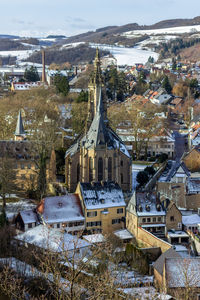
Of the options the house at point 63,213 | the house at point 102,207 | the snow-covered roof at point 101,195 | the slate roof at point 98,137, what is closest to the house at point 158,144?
the slate roof at point 98,137

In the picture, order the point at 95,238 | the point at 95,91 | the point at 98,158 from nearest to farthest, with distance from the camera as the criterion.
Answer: the point at 95,238, the point at 98,158, the point at 95,91

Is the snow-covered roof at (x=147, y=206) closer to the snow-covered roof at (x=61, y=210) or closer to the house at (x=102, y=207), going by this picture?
the house at (x=102, y=207)

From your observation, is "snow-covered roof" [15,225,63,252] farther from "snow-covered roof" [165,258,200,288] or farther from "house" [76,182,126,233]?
"snow-covered roof" [165,258,200,288]

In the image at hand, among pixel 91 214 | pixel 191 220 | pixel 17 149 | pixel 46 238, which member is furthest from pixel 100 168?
pixel 46 238

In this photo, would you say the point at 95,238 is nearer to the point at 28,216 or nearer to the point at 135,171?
the point at 28,216

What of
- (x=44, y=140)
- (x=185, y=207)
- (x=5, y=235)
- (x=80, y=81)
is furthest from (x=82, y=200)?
(x=80, y=81)

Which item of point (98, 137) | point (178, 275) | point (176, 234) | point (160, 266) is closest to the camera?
point (178, 275)
